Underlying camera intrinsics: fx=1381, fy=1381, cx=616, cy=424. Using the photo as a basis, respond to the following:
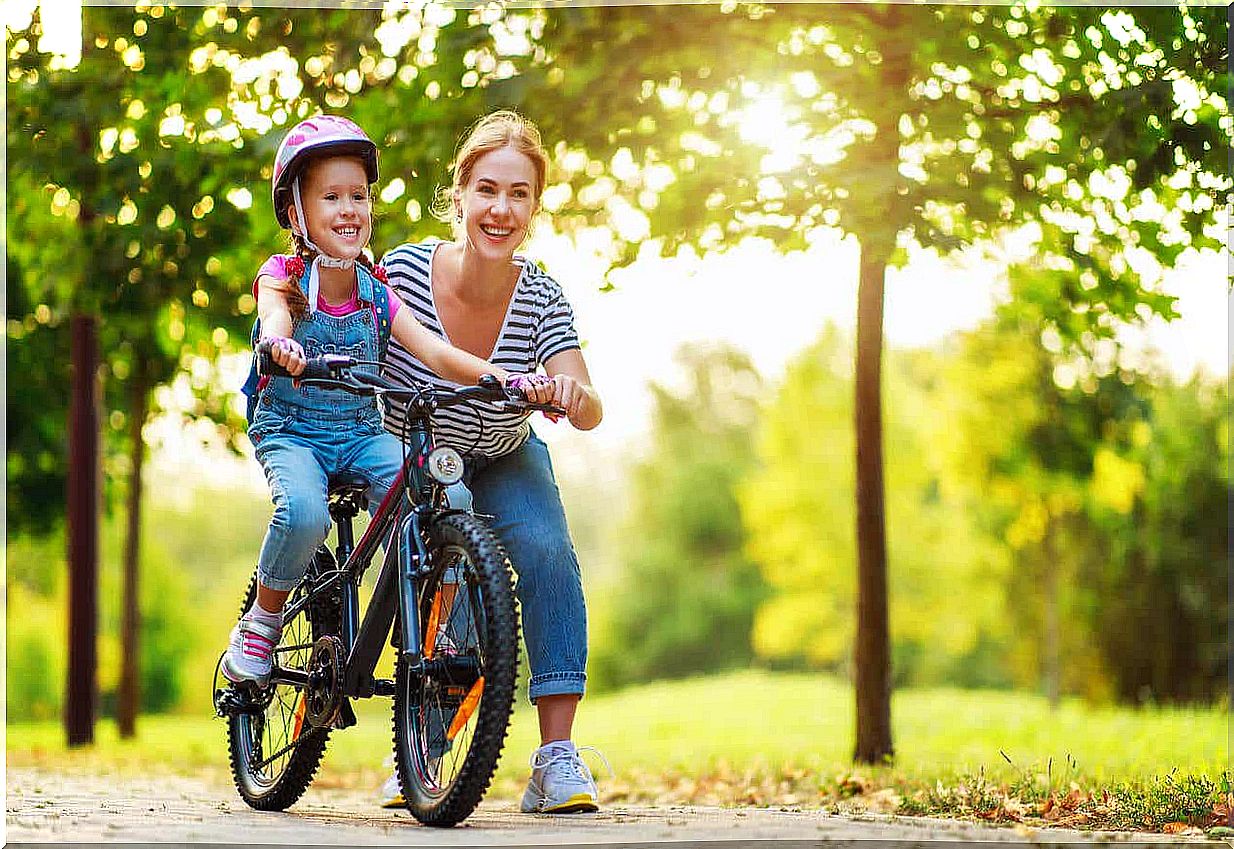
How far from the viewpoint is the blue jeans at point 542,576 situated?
3959mm

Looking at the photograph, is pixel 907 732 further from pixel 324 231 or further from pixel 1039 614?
pixel 1039 614

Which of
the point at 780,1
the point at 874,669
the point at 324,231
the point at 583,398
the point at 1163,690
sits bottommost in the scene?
the point at 1163,690

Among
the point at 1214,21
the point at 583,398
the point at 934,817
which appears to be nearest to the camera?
the point at 583,398

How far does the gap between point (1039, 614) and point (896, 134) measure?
20609 millimetres

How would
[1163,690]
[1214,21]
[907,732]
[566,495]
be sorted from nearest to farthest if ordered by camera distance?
[1214,21] < [907,732] < [1163,690] < [566,495]

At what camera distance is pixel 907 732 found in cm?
1088

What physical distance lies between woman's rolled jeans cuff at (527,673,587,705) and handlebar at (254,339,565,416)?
0.84 m

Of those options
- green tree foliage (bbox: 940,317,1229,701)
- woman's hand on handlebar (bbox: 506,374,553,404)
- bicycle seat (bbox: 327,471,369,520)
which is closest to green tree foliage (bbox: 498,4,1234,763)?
bicycle seat (bbox: 327,471,369,520)

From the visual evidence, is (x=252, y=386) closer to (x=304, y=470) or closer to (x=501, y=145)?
(x=304, y=470)

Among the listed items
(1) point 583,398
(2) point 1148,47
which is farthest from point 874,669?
(1) point 583,398

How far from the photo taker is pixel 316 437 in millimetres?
3842

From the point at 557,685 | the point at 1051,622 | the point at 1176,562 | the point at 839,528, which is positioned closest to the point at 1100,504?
the point at 1176,562

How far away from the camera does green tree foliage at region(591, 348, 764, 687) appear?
1330 inches

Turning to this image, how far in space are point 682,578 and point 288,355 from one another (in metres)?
31.2
